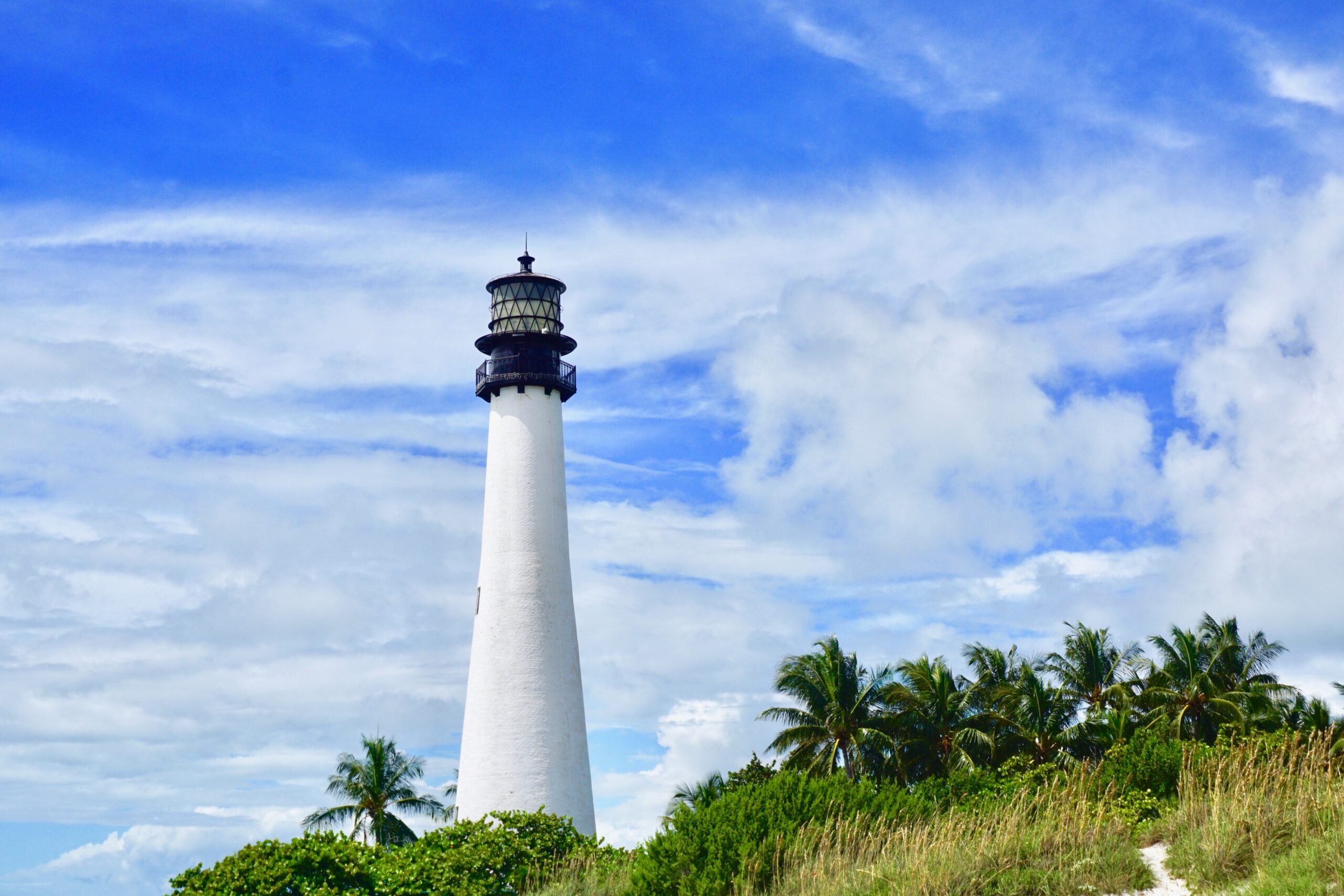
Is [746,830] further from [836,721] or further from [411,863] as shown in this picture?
[836,721]

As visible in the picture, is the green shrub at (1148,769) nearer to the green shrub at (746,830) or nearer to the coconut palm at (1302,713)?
the green shrub at (746,830)

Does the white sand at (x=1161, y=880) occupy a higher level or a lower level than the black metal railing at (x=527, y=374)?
lower

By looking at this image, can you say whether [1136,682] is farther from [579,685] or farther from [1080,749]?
[579,685]

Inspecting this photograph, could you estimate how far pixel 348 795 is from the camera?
50312 mm

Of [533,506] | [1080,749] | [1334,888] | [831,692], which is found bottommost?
[1334,888]

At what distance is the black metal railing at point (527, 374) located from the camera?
39.3 metres

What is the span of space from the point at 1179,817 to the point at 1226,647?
33.9m

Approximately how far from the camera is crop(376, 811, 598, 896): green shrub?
25625 millimetres

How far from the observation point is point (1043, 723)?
45.1 metres

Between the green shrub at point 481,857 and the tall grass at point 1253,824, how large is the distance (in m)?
13.4

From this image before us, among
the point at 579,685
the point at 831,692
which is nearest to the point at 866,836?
the point at 579,685

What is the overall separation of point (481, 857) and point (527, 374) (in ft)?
55.3

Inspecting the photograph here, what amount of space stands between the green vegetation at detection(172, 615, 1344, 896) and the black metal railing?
13.9m

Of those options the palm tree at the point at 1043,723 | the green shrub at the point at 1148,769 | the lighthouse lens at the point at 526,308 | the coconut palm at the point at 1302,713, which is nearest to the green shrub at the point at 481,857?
the green shrub at the point at 1148,769
